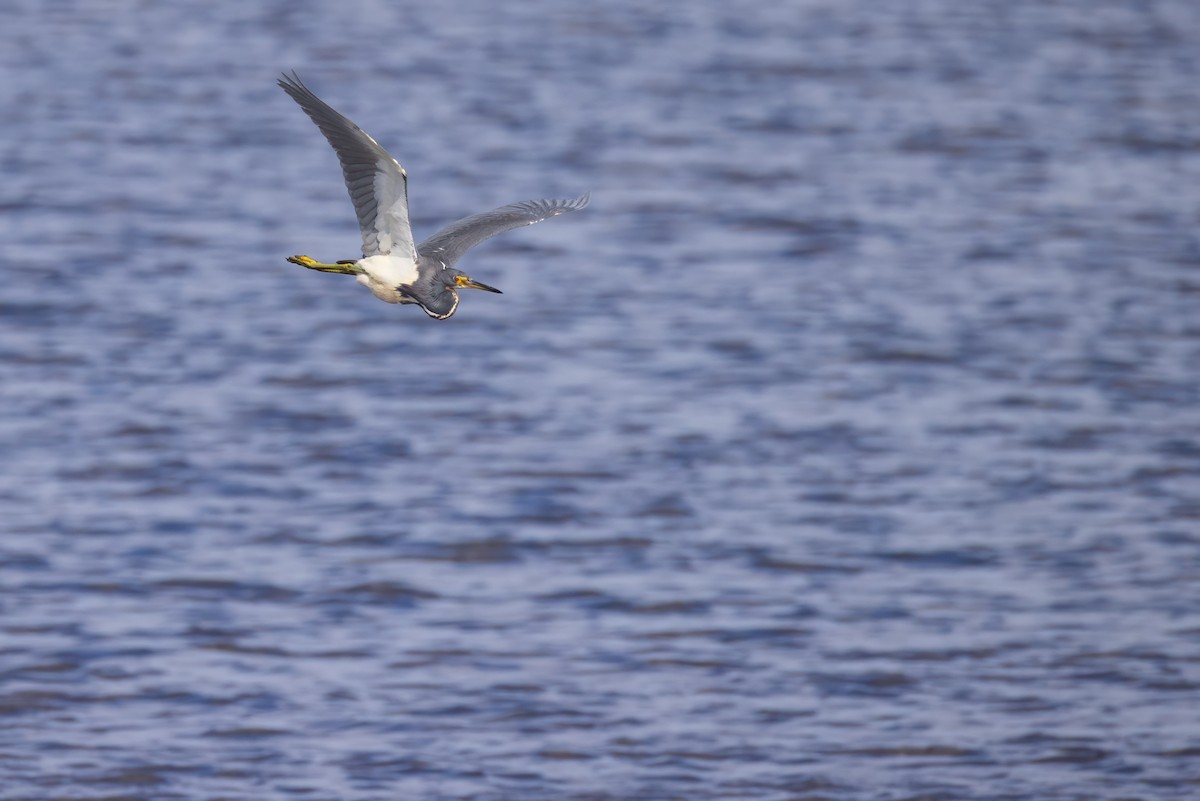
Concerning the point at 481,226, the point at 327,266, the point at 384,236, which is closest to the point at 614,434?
the point at 481,226

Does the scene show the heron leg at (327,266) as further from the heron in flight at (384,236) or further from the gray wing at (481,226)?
the gray wing at (481,226)

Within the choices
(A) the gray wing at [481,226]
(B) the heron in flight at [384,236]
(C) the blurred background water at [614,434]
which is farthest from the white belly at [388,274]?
(C) the blurred background water at [614,434]

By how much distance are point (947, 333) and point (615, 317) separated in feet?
8.65

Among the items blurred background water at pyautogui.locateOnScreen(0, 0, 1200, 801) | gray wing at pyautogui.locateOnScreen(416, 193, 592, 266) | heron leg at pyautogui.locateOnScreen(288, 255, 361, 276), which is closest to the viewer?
heron leg at pyautogui.locateOnScreen(288, 255, 361, 276)

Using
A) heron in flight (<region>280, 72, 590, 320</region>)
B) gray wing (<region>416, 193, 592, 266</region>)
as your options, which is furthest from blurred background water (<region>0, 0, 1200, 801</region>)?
heron in flight (<region>280, 72, 590, 320</region>)

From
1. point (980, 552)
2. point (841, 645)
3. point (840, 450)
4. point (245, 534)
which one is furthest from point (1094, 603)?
point (245, 534)

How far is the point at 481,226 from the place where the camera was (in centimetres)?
699

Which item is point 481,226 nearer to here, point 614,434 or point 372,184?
point 372,184

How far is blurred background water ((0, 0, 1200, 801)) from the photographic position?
997 centimetres

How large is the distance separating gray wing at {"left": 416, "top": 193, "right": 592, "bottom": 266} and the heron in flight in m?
0.03

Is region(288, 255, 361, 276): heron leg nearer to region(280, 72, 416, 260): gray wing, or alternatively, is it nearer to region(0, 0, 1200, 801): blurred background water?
region(280, 72, 416, 260): gray wing

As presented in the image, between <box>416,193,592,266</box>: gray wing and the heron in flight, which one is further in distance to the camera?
<box>416,193,592,266</box>: gray wing

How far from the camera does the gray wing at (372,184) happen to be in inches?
250

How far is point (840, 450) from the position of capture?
13.4m
